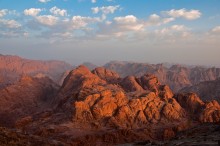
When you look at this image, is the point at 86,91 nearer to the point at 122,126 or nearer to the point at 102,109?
the point at 102,109

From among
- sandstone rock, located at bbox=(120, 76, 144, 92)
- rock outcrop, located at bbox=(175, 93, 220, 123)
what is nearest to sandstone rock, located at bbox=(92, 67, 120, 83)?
sandstone rock, located at bbox=(120, 76, 144, 92)

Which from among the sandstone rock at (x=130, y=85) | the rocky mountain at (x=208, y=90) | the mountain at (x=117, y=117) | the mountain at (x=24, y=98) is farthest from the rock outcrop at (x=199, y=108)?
the mountain at (x=24, y=98)

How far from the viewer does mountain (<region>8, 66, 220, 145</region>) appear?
2862 inches

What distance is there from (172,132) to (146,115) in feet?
28.9

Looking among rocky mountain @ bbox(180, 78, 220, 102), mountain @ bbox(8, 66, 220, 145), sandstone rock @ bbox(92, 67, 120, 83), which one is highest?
sandstone rock @ bbox(92, 67, 120, 83)

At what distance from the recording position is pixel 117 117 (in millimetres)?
80625

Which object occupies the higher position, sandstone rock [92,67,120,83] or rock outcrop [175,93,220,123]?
sandstone rock [92,67,120,83]

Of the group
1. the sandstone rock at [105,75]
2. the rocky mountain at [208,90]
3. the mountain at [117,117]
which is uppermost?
the sandstone rock at [105,75]

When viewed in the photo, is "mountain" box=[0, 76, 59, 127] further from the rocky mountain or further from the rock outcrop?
the rocky mountain

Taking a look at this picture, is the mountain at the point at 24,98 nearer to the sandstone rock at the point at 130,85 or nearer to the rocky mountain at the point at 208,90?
the sandstone rock at the point at 130,85

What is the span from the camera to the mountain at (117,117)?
238ft

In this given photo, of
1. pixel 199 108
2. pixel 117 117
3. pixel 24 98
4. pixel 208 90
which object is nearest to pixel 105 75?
pixel 24 98

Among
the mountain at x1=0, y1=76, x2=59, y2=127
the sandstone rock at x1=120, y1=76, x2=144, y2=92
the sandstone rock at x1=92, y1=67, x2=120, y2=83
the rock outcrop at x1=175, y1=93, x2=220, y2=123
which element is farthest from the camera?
the sandstone rock at x1=92, y1=67, x2=120, y2=83

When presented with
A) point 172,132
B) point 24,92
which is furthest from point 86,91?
point 24,92
